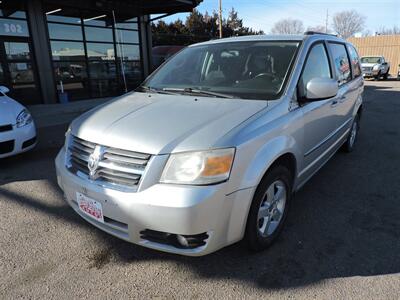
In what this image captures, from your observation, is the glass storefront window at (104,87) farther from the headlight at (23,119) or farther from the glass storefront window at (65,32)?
the headlight at (23,119)

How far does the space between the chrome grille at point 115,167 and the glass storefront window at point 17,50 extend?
993 cm

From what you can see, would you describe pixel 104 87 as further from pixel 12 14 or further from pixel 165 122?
pixel 165 122

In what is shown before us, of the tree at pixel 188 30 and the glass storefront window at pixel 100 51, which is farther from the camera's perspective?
the tree at pixel 188 30

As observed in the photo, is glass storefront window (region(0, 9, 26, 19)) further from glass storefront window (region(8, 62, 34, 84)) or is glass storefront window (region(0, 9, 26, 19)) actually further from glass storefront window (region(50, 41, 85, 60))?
glass storefront window (region(8, 62, 34, 84))

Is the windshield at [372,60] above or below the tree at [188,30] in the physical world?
below

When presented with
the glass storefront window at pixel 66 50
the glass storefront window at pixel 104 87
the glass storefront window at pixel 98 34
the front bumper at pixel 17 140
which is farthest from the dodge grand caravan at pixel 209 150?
the glass storefront window at pixel 98 34

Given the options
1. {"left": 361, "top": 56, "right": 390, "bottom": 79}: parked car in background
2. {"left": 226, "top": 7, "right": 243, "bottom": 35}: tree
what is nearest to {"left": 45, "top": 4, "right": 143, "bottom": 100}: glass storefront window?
{"left": 361, "top": 56, "right": 390, "bottom": 79}: parked car in background

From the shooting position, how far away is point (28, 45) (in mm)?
10812

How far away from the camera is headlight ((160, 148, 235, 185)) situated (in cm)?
208

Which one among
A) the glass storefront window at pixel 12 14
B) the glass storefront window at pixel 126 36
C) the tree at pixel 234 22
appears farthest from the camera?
the tree at pixel 234 22

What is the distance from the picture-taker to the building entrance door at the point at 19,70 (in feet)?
33.8

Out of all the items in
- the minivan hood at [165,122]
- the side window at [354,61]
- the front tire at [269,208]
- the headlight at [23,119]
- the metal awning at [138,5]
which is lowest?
the front tire at [269,208]

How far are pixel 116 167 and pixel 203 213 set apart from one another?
0.69 meters

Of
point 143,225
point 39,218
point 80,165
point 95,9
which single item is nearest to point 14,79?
point 95,9
